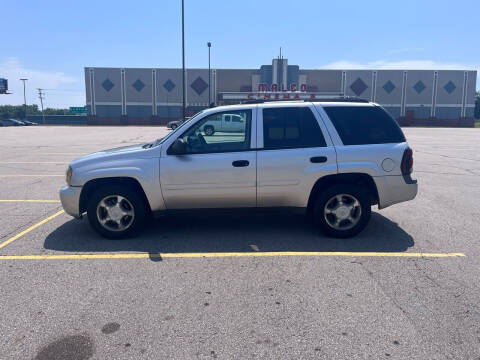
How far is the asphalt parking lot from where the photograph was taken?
2.76 m

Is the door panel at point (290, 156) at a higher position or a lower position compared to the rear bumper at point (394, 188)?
higher

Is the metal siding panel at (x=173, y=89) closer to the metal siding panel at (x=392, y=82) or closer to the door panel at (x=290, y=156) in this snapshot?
the metal siding panel at (x=392, y=82)

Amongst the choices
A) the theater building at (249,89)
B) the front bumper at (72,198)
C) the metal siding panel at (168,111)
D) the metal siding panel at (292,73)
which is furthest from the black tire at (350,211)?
the metal siding panel at (168,111)

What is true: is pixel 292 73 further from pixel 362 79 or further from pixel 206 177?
pixel 206 177

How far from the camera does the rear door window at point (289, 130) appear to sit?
4961 millimetres

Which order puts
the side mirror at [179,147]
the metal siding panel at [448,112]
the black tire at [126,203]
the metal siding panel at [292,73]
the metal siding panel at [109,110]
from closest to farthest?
the side mirror at [179,147] → the black tire at [126,203] → the metal siding panel at [292,73] → the metal siding panel at [448,112] → the metal siding panel at [109,110]

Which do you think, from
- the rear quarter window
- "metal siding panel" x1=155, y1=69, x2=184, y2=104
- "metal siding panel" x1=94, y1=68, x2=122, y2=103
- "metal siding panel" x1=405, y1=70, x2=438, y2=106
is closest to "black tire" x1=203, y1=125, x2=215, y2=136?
the rear quarter window

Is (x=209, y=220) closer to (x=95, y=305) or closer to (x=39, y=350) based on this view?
(x=95, y=305)

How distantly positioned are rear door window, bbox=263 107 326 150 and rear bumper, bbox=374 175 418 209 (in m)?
0.98

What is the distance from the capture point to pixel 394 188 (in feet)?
16.6

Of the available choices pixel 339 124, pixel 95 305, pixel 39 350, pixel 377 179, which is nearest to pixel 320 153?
pixel 339 124

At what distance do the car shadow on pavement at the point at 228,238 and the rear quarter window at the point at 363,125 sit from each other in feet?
4.52

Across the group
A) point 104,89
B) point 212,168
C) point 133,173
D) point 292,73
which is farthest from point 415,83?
point 133,173

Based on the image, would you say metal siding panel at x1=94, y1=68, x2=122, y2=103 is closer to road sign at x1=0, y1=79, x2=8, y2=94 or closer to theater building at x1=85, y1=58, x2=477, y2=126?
theater building at x1=85, y1=58, x2=477, y2=126
